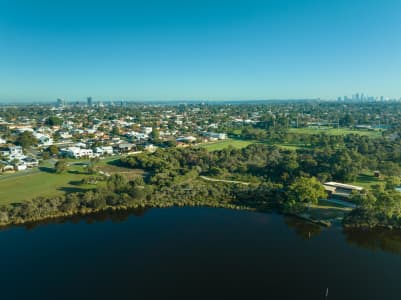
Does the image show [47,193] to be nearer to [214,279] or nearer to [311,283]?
[214,279]

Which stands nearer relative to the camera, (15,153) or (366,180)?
(366,180)

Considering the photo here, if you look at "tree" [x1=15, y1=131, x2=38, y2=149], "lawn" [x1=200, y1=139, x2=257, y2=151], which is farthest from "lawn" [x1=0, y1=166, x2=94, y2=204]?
"lawn" [x1=200, y1=139, x2=257, y2=151]

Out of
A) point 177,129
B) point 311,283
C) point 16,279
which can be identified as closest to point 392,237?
point 311,283

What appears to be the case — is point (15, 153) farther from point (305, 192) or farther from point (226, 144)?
point (305, 192)

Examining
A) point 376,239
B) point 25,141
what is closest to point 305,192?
point 376,239

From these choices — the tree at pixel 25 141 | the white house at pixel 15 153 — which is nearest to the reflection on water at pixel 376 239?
the white house at pixel 15 153

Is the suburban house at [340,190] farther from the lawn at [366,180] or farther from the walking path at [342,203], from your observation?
the lawn at [366,180]

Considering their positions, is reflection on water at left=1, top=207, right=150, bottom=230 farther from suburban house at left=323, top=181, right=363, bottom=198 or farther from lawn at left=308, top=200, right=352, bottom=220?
suburban house at left=323, top=181, right=363, bottom=198
